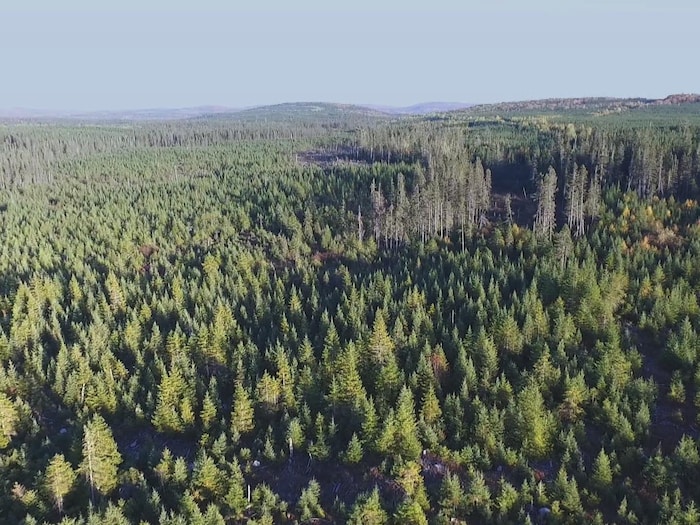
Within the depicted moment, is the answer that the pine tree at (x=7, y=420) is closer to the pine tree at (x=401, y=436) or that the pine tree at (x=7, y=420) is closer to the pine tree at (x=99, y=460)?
the pine tree at (x=99, y=460)

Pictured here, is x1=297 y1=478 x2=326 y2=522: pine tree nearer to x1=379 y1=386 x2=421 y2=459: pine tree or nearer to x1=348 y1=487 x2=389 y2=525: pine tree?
x1=348 y1=487 x2=389 y2=525: pine tree

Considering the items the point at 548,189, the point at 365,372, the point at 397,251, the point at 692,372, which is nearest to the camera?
the point at 692,372

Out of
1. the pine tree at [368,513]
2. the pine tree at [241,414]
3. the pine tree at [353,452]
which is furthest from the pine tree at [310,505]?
the pine tree at [241,414]

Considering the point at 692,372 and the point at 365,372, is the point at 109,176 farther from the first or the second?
the point at 692,372

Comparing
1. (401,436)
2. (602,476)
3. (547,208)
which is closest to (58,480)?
(401,436)

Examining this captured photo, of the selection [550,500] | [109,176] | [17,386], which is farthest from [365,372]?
[109,176]

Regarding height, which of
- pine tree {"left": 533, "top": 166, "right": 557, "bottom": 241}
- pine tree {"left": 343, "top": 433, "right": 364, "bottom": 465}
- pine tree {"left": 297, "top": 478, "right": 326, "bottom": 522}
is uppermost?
pine tree {"left": 533, "top": 166, "right": 557, "bottom": 241}

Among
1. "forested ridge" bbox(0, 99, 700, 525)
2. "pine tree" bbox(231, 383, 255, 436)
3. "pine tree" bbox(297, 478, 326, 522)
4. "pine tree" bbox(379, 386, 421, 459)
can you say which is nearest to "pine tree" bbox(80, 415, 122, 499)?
"forested ridge" bbox(0, 99, 700, 525)
